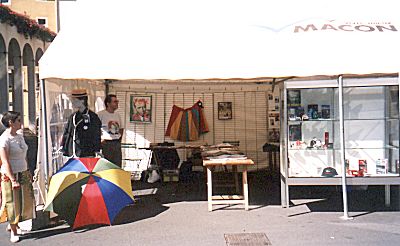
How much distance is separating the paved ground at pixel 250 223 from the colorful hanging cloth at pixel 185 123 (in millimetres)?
2675

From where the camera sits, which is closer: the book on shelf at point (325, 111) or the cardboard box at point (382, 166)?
the cardboard box at point (382, 166)

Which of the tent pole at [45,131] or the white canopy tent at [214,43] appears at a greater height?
the white canopy tent at [214,43]

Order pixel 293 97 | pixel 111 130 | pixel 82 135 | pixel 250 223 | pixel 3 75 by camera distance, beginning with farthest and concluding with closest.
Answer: pixel 3 75 → pixel 111 130 → pixel 293 97 → pixel 82 135 → pixel 250 223

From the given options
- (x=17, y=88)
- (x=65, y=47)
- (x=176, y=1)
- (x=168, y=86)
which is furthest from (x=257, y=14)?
(x=17, y=88)

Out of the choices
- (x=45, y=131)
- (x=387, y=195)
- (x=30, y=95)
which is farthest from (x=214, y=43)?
(x=30, y=95)

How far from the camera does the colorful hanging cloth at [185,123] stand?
1246 cm

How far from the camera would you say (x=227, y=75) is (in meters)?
7.38

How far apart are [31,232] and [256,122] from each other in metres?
6.62

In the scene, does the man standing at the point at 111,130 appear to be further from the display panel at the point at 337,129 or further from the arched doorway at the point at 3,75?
the arched doorway at the point at 3,75

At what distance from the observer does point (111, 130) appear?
9273 millimetres

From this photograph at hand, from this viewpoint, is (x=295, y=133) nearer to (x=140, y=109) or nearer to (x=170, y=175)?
(x=170, y=175)

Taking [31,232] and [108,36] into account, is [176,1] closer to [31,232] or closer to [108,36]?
[108,36]

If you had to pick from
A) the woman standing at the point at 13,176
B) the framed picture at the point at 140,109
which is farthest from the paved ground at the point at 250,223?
the framed picture at the point at 140,109

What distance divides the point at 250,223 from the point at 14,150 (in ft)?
11.1
